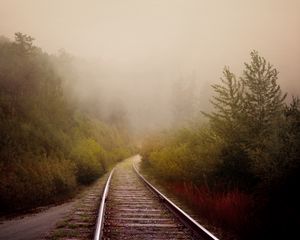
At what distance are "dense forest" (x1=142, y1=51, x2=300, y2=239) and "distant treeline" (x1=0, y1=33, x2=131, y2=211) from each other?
5.51 m

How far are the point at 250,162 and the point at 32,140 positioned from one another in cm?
1012

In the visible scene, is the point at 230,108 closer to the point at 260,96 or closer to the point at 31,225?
the point at 260,96

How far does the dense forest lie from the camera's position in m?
8.52

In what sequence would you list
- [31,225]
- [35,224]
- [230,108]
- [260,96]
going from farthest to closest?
[230,108] < [260,96] < [35,224] < [31,225]

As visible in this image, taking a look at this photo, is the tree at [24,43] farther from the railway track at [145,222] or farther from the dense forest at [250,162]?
the railway track at [145,222]

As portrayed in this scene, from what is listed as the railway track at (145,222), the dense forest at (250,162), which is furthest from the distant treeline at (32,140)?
the dense forest at (250,162)

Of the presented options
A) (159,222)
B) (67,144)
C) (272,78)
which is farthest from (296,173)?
(67,144)

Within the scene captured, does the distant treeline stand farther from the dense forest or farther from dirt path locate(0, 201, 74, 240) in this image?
the dense forest

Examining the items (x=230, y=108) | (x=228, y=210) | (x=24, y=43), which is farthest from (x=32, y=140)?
(x=24, y=43)

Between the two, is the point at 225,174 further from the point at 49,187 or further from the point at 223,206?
the point at 49,187

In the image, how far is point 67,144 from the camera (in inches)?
798

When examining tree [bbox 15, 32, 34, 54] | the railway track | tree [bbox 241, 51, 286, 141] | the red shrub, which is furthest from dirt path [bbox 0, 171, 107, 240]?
tree [bbox 15, 32, 34, 54]

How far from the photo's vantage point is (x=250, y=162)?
11.0 metres

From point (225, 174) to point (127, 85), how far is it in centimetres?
14889
